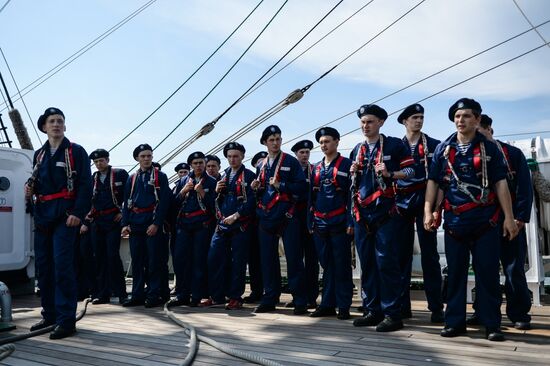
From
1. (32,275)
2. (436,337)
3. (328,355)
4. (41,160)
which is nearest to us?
(328,355)

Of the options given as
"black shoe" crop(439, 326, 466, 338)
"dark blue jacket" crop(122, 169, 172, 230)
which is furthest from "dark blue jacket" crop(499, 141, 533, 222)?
"dark blue jacket" crop(122, 169, 172, 230)

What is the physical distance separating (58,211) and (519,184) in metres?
3.79

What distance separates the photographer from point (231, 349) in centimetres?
328

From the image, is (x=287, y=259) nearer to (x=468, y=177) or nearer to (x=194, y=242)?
(x=194, y=242)

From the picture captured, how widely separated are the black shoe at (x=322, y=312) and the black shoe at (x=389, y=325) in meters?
0.90

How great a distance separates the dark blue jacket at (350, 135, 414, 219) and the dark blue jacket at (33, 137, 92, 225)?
2382mm

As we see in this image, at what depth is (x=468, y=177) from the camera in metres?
3.71

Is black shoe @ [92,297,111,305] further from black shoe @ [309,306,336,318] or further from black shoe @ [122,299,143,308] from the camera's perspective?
black shoe @ [309,306,336,318]

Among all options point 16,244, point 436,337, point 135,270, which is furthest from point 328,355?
point 16,244

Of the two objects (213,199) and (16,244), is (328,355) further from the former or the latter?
(16,244)

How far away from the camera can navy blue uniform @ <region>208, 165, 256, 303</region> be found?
5.60 metres

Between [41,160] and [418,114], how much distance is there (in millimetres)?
3460

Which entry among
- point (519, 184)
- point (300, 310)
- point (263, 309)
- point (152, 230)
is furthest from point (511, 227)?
point (152, 230)

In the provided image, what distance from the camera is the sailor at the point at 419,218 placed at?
451cm
